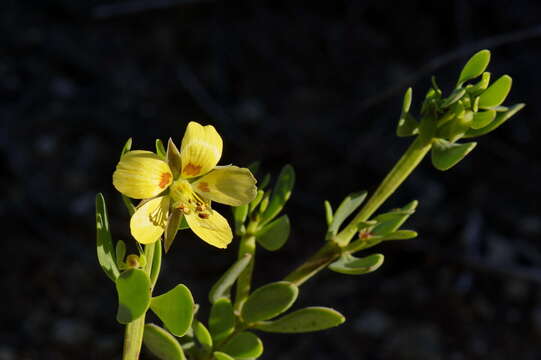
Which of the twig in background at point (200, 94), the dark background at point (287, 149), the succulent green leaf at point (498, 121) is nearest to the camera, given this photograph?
the succulent green leaf at point (498, 121)

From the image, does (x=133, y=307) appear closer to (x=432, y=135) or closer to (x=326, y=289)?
(x=432, y=135)

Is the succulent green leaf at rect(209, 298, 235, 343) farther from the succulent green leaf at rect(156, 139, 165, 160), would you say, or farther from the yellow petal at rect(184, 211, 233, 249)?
the succulent green leaf at rect(156, 139, 165, 160)

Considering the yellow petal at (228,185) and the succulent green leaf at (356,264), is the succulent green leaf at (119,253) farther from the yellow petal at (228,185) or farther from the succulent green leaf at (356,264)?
the succulent green leaf at (356,264)

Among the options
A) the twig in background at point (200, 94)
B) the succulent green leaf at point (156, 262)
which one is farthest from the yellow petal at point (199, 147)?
the twig in background at point (200, 94)

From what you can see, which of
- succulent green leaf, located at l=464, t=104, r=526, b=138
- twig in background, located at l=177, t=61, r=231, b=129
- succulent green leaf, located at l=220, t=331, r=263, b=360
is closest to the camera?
succulent green leaf, located at l=464, t=104, r=526, b=138

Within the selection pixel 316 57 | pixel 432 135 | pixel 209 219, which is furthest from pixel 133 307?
pixel 316 57

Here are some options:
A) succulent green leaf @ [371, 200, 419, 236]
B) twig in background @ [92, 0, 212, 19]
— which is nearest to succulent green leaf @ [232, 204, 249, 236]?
succulent green leaf @ [371, 200, 419, 236]
